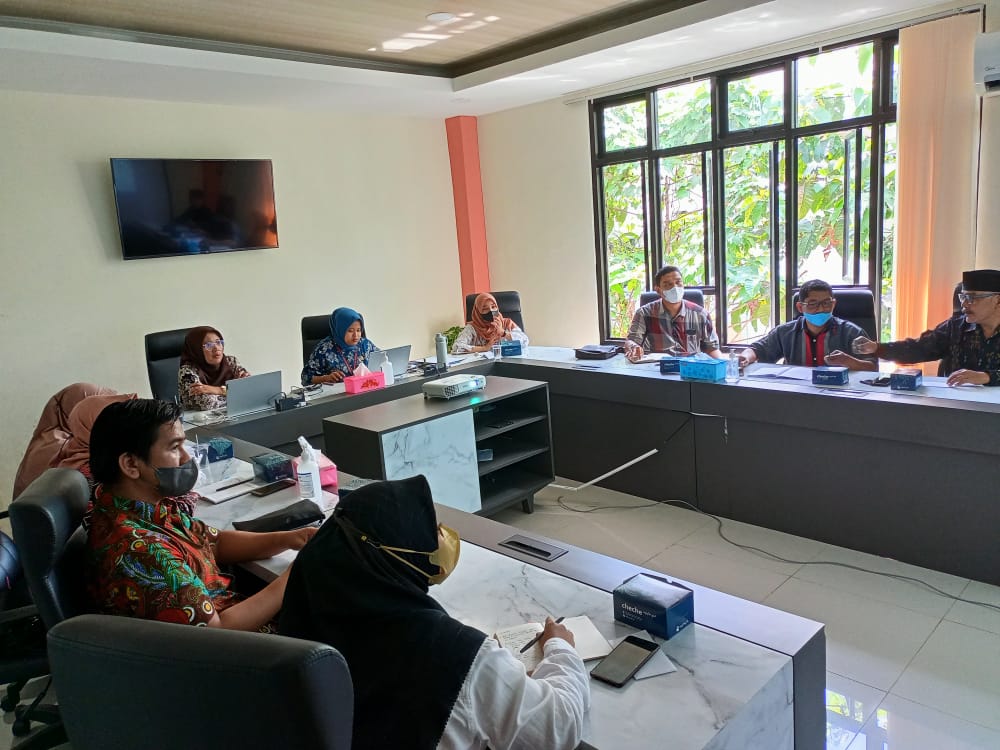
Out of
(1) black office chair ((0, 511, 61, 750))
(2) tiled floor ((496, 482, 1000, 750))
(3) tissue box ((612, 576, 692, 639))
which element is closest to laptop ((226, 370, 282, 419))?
(1) black office chair ((0, 511, 61, 750))

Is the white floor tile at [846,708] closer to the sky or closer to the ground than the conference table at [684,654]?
closer to the ground

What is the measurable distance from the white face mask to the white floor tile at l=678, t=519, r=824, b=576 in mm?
1447

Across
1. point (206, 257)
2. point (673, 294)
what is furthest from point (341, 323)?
point (673, 294)

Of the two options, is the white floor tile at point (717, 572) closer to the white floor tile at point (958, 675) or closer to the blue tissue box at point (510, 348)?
the white floor tile at point (958, 675)

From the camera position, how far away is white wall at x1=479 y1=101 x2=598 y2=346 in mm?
6023

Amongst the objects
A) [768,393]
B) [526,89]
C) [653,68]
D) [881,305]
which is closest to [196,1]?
[526,89]

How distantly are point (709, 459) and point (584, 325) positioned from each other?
2.97 metres

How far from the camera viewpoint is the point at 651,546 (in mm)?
3184

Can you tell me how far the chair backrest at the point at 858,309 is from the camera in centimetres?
379

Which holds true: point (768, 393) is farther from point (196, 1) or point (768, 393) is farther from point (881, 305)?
point (196, 1)

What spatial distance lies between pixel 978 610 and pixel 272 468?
2547 millimetres

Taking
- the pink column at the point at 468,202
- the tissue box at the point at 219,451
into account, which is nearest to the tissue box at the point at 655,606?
the tissue box at the point at 219,451

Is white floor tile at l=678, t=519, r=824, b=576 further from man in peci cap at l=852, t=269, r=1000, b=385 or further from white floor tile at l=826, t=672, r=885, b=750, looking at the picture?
man in peci cap at l=852, t=269, r=1000, b=385

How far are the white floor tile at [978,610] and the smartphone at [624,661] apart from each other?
5.70 feet
